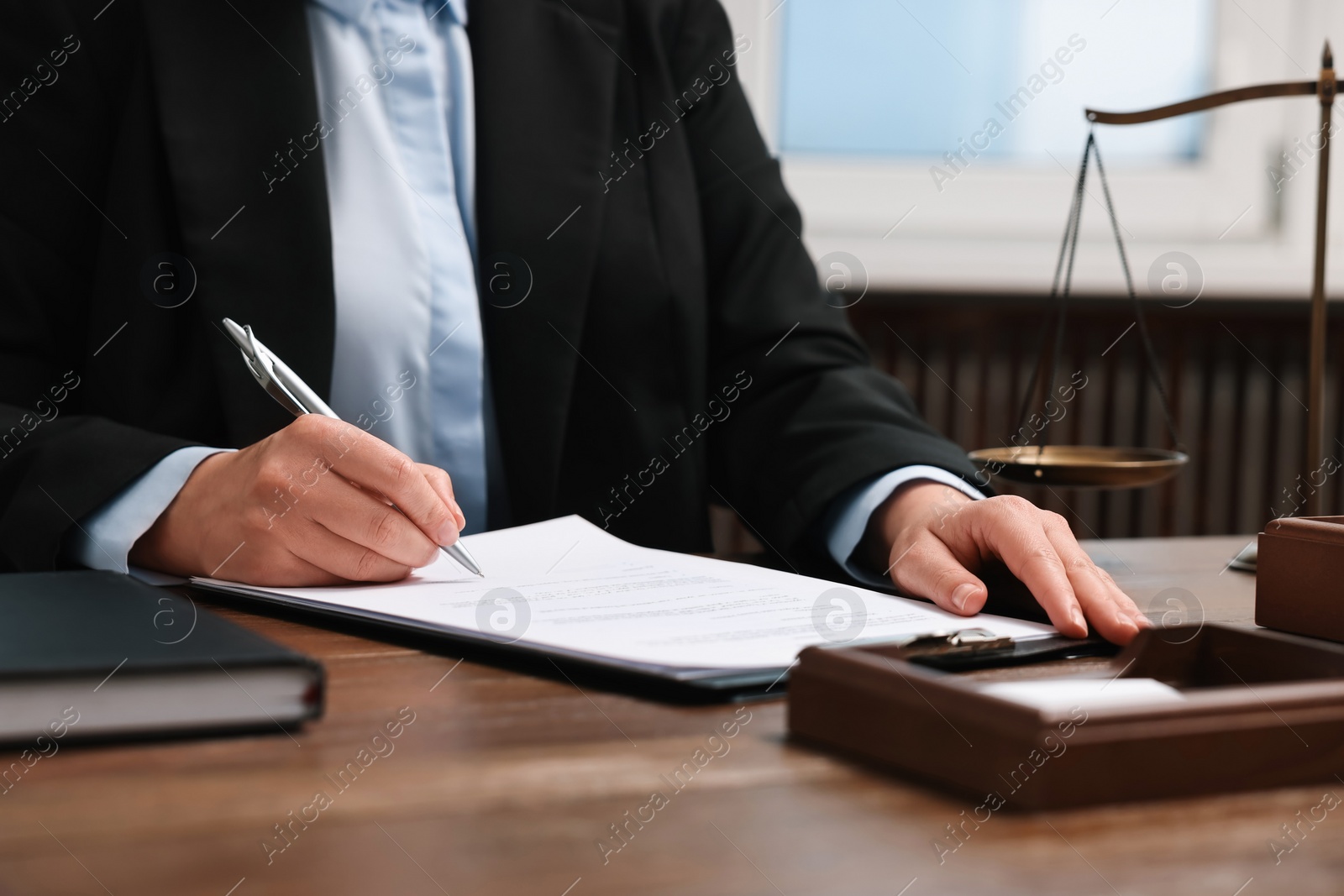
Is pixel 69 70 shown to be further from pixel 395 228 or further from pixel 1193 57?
pixel 1193 57

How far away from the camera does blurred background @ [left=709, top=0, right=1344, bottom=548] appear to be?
2.17m

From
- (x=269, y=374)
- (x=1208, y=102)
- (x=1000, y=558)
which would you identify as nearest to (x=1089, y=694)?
(x=1000, y=558)

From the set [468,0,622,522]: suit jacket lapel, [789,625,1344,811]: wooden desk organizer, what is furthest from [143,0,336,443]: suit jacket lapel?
[789,625,1344,811]: wooden desk organizer

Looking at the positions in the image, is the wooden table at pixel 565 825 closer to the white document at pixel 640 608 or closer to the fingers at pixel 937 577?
the white document at pixel 640 608

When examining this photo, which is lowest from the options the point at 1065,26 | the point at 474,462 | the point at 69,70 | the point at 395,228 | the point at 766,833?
the point at 474,462

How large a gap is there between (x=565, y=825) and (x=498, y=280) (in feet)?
2.71

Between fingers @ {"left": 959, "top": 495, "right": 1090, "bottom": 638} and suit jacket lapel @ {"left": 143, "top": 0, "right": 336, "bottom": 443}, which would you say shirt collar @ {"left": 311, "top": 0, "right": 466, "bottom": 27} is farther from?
fingers @ {"left": 959, "top": 495, "right": 1090, "bottom": 638}

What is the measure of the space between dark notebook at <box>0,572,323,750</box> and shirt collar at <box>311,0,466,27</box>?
2.50 ft

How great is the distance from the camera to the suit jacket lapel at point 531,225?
1.12 meters

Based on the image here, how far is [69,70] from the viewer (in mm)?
1008

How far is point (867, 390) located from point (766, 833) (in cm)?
74

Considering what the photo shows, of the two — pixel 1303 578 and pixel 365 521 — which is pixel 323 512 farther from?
pixel 1303 578

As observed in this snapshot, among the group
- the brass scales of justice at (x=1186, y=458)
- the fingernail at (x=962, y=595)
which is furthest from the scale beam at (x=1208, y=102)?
the fingernail at (x=962, y=595)

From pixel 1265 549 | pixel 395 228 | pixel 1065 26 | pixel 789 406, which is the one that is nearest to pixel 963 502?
pixel 1265 549
